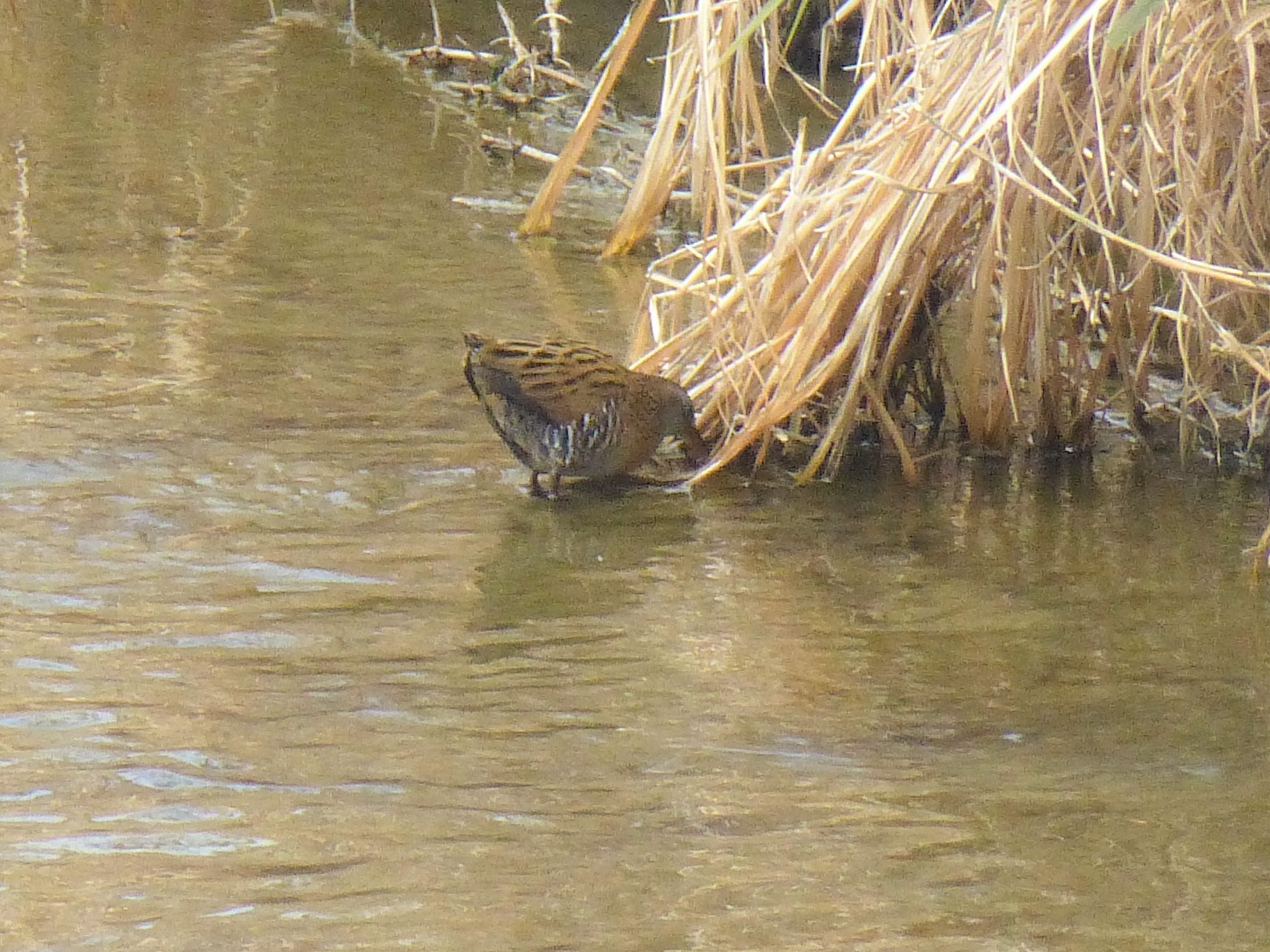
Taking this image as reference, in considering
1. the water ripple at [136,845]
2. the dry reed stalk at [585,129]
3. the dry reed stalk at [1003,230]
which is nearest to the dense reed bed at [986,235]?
the dry reed stalk at [1003,230]

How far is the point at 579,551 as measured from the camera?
14.1 feet

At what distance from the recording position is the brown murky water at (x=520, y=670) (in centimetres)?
250

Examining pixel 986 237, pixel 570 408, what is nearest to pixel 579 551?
pixel 570 408

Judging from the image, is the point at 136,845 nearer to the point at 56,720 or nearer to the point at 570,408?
the point at 56,720

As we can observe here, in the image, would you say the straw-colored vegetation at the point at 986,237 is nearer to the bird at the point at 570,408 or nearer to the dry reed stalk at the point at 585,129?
the bird at the point at 570,408

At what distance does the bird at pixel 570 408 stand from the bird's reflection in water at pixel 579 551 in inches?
4.4

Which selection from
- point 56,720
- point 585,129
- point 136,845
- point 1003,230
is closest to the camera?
point 136,845

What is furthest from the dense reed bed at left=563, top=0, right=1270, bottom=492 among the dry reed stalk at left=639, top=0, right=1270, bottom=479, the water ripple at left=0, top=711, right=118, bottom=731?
the water ripple at left=0, top=711, right=118, bottom=731

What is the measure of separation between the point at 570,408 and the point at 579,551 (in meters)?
0.53

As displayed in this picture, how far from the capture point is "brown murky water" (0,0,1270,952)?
250 cm

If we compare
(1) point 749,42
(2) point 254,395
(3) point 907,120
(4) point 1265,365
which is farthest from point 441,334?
(4) point 1265,365

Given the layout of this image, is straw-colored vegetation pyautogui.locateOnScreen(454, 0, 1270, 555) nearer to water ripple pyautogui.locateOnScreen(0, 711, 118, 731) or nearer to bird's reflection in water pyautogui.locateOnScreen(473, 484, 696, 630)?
bird's reflection in water pyautogui.locateOnScreen(473, 484, 696, 630)

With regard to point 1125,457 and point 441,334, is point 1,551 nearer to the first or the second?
point 441,334

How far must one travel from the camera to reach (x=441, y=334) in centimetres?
584
